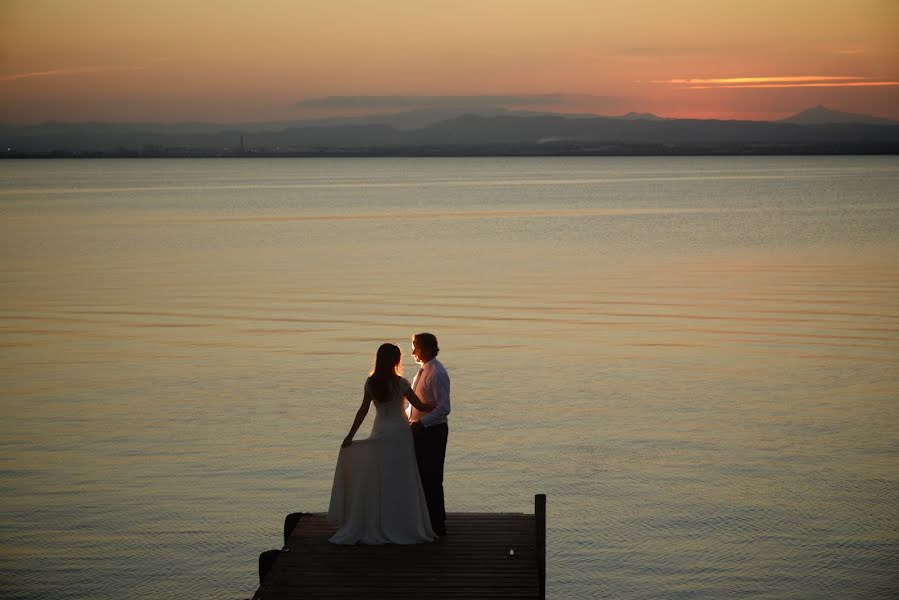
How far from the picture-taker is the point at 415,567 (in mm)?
9695

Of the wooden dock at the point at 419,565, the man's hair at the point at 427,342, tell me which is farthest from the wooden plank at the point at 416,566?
the man's hair at the point at 427,342

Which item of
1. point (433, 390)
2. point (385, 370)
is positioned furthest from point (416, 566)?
point (385, 370)

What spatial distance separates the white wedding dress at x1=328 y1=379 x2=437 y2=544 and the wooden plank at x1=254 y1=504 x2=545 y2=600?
13cm

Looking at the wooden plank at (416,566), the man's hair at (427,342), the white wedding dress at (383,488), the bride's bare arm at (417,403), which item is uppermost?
the man's hair at (427,342)

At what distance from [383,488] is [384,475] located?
0.37 ft

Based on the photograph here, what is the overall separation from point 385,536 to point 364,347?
45.2ft

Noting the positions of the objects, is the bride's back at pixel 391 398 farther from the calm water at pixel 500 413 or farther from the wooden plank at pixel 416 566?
the calm water at pixel 500 413

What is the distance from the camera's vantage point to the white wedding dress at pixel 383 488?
10.1 meters

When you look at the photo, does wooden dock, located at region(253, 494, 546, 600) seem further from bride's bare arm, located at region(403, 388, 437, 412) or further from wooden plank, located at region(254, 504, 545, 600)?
bride's bare arm, located at region(403, 388, 437, 412)

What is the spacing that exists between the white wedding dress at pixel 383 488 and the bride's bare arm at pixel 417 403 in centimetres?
6

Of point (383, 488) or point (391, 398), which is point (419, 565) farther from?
point (391, 398)

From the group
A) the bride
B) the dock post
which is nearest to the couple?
the bride

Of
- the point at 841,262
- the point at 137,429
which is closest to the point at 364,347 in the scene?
the point at 137,429

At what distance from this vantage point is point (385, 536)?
10.3 m
